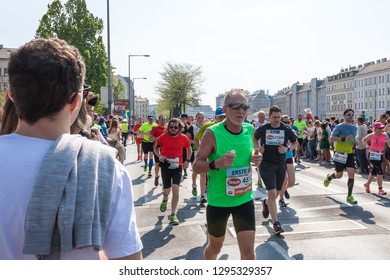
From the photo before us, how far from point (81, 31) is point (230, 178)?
42.0 metres

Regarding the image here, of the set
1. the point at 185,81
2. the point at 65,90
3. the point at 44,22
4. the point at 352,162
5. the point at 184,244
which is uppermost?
the point at 44,22

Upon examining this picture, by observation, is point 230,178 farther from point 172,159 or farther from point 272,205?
point 172,159

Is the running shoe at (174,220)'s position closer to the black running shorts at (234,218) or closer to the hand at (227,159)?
the black running shorts at (234,218)

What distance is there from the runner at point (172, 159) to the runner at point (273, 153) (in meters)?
1.59

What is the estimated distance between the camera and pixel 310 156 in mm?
20391

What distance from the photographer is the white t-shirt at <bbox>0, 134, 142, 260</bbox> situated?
1.24 metres

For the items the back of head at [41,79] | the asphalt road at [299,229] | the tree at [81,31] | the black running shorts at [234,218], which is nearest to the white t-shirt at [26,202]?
the back of head at [41,79]

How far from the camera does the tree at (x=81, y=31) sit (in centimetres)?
4159

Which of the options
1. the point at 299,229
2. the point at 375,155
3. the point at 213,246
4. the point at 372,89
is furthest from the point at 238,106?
the point at 372,89

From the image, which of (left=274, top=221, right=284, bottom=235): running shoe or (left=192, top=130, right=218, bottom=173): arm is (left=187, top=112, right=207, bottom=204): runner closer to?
(left=274, top=221, right=284, bottom=235): running shoe

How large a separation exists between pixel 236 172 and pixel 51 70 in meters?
2.96
